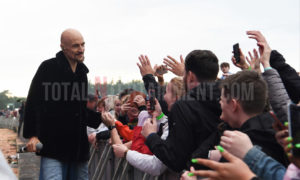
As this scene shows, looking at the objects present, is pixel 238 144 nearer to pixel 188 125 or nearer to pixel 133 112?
pixel 188 125

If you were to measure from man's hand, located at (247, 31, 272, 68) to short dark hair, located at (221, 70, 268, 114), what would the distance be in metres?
0.71

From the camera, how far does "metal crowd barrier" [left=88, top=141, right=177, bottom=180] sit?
4436 millimetres

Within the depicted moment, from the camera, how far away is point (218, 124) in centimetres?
285

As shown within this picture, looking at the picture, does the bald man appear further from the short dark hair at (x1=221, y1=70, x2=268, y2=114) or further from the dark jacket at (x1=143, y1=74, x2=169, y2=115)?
the short dark hair at (x1=221, y1=70, x2=268, y2=114)

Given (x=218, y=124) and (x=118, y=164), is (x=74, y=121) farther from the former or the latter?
(x=218, y=124)

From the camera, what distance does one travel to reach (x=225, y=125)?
2.71 m

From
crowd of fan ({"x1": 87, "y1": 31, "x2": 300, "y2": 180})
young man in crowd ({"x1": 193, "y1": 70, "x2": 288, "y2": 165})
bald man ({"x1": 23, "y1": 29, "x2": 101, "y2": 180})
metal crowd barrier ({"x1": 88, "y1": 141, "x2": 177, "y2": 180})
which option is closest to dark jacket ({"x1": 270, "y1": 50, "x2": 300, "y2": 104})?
crowd of fan ({"x1": 87, "y1": 31, "x2": 300, "y2": 180})

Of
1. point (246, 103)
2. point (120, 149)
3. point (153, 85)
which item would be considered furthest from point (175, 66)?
point (246, 103)

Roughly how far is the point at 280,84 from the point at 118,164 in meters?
3.04

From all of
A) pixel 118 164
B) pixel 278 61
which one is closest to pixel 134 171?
pixel 118 164

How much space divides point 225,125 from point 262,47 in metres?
0.92

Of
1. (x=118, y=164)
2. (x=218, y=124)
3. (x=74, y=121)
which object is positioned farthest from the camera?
(x=118, y=164)

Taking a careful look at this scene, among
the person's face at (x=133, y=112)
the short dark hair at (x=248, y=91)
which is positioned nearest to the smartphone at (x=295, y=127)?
the short dark hair at (x=248, y=91)

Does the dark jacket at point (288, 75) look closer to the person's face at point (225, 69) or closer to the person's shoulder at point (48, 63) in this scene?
the person's shoulder at point (48, 63)
